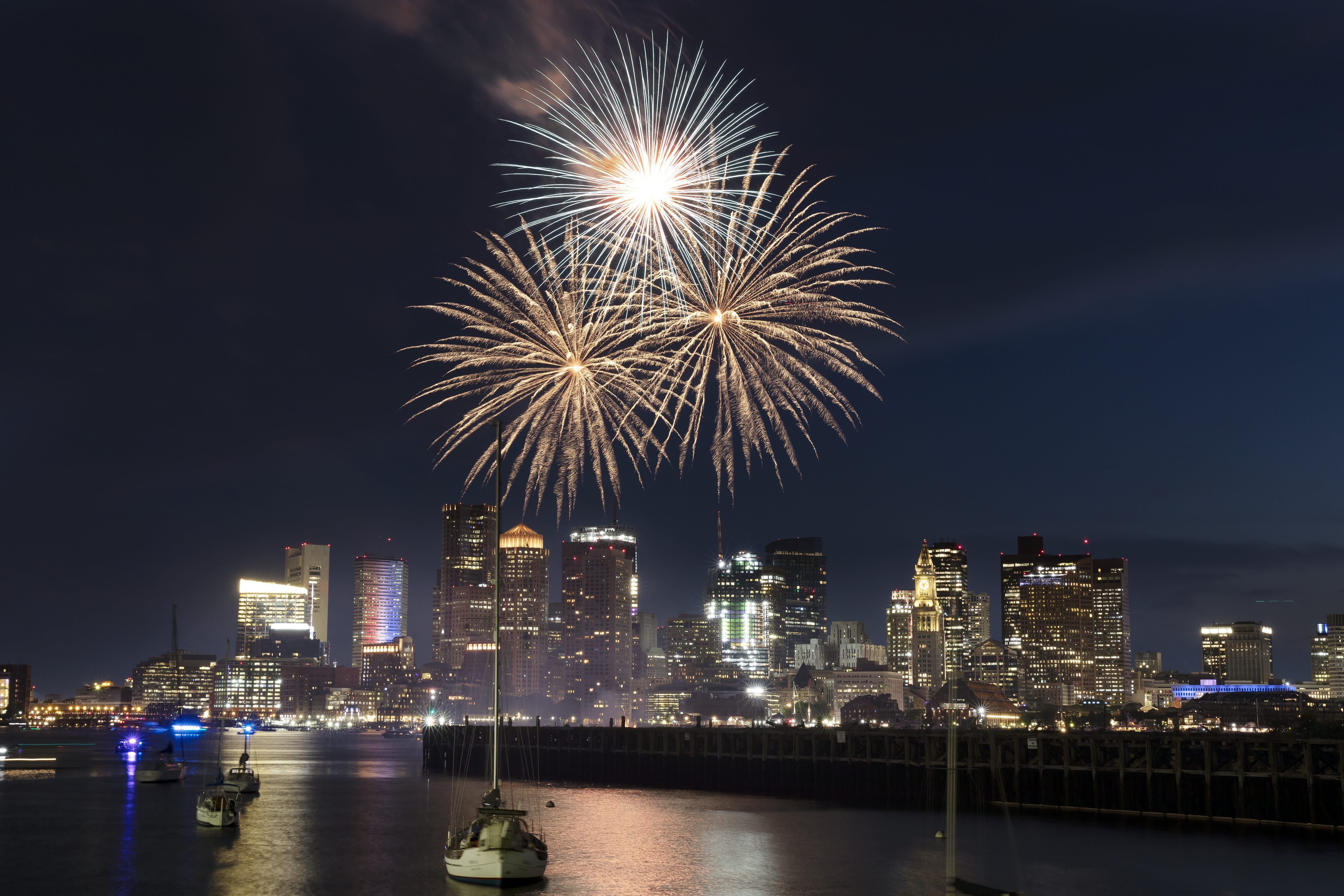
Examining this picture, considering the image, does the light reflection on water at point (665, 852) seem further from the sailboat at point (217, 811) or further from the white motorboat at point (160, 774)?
the white motorboat at point (160, 774)

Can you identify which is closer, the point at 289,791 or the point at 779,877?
the point at 779,877

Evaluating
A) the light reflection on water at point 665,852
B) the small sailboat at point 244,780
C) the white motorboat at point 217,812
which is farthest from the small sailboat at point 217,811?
the small sailboat at point 244,780

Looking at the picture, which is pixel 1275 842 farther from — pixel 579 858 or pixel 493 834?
pixel 493 834

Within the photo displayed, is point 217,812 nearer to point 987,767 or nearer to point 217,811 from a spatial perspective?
point 217,811

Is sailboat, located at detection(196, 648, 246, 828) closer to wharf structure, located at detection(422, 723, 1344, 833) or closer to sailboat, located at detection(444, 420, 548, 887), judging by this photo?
sailboat, located at detection(444, 420, 548, 887)

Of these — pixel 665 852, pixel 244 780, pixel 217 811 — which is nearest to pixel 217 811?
pixel 217 811

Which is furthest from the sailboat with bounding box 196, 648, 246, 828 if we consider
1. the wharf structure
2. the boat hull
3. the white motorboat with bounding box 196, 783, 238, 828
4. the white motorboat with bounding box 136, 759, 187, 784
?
the white motorboat with bounding box 136, 759, 187, 784

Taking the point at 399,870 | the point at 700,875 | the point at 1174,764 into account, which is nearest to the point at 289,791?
the point at 399,870
